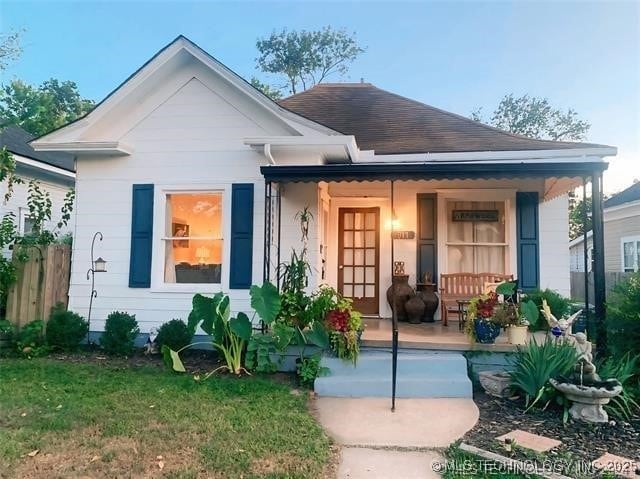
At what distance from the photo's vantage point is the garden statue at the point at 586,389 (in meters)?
3.79

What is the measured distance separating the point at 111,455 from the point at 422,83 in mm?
15817

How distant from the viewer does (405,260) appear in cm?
749

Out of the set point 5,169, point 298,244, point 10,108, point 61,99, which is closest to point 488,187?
point 298,244

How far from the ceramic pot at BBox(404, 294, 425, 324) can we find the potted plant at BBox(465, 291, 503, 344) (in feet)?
5.52

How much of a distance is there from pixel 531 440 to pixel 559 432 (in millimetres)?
385

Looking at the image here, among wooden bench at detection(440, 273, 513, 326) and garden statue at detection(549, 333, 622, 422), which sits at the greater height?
wooden bench at detection(440, 273, 513, 326)

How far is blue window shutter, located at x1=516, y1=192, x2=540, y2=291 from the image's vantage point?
7129 mm

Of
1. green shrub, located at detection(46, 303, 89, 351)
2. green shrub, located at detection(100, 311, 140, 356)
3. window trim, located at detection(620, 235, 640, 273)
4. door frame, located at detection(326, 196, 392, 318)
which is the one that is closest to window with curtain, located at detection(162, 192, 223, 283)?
green shrub, located at detection(100, 311, 140, 356)

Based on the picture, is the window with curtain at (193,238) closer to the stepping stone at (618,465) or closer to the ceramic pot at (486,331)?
the ceramic pot at (486,331)

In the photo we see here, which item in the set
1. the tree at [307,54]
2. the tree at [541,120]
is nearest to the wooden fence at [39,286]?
the tree at [307,54]

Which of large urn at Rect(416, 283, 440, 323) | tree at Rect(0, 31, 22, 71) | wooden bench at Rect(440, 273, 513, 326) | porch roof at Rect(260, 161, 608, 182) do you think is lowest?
large urn at Rect(416, 283, 440, 323)

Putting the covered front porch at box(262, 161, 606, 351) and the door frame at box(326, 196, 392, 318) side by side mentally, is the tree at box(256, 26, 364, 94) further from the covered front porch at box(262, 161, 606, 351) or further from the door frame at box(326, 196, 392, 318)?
the covered front porch at box(262, 161, 606, 351)

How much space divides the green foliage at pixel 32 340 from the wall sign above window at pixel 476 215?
257 inches

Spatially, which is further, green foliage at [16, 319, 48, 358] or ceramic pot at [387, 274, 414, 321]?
ceramic pot at [387, 274, 414, 321]
